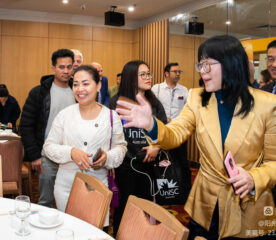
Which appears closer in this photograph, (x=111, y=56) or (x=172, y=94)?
(x=172, y=94)

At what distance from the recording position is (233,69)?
5.03 feet

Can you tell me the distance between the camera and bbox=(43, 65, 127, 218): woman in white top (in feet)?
7.38

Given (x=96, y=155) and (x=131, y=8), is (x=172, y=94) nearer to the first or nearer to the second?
(x=131, y=8)

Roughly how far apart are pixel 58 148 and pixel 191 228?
1080 mm

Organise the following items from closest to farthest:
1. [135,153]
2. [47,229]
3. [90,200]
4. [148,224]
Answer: [148,224], [47,229], [90,200], [135,153]

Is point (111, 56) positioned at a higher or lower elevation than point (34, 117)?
higher

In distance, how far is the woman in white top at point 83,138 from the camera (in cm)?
225

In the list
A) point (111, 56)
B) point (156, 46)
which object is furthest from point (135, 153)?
point (111, 56)

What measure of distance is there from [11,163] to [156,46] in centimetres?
530

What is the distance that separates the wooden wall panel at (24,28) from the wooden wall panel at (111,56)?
1.34 m

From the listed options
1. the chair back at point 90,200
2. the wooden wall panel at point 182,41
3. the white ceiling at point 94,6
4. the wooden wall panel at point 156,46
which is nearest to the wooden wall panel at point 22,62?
the white ceiling at point 94,6

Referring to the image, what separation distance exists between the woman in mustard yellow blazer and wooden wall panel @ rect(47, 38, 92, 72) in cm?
688

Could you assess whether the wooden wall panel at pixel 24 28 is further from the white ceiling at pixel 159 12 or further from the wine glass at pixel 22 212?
the wine glass at pixel 22 212

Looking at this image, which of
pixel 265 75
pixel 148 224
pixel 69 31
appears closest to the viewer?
pixel 148 224
